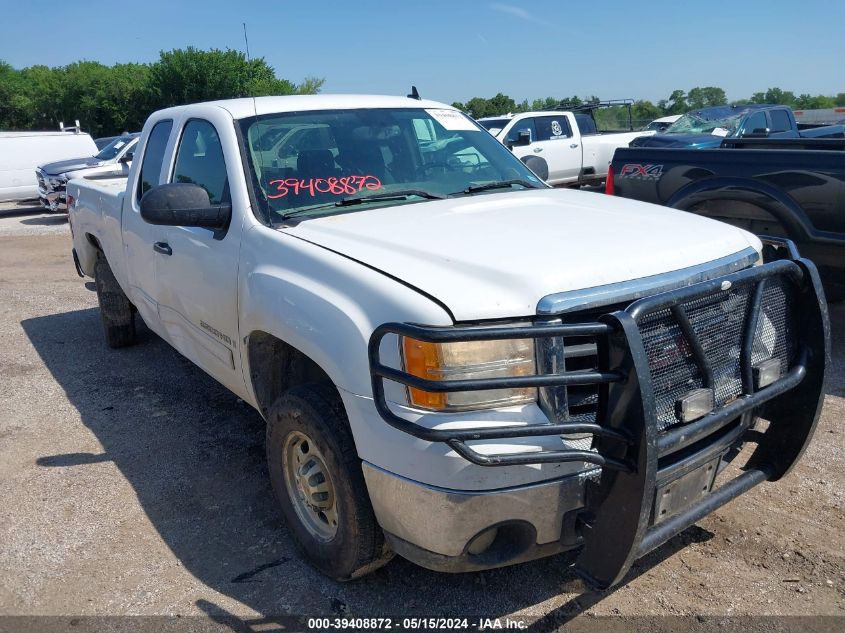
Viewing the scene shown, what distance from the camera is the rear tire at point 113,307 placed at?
6.07m

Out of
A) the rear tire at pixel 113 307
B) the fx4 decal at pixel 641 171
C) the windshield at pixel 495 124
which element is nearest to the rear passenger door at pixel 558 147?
the windshield at pixel 495 124

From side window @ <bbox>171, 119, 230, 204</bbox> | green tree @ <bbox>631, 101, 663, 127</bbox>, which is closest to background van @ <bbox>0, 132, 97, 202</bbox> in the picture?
side window @ <bbox>171, 119, 230, 204</bbox>

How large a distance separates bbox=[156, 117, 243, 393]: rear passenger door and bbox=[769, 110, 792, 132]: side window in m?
12.4

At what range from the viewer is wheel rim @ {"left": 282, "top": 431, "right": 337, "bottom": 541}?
2.92m

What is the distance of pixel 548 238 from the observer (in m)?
2.81

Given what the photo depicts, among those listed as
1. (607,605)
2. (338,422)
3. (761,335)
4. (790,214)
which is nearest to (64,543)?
(338,422)

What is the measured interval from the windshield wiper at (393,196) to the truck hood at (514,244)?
12 cm

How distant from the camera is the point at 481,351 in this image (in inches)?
92.4

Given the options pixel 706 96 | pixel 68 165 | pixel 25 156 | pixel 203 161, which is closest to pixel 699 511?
pixel 203 161

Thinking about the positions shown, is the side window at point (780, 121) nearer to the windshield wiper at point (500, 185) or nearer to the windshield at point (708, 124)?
the windshield at point (708, 124)

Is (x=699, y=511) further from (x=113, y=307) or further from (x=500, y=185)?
(x=113, y=307)

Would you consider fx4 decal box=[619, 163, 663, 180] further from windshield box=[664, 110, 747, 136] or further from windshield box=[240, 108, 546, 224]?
windshield box=[664, 110, 747, 136]

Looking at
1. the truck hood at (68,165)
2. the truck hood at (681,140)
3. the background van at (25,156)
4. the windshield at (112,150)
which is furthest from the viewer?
the background van at (25,156)

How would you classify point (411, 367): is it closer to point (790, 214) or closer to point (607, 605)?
point (607, 605)
